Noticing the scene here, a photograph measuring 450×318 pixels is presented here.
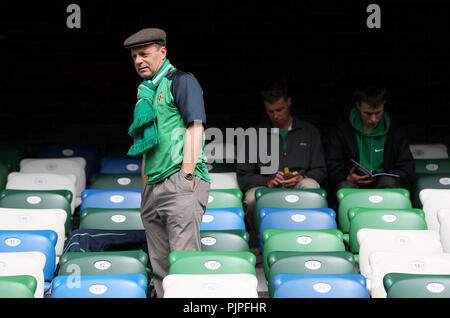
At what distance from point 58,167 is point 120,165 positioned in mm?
533

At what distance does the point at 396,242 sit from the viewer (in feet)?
14.4

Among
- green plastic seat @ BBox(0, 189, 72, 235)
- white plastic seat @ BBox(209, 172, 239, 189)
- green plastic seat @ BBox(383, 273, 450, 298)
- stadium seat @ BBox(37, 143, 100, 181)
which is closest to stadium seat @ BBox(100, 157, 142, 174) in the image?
stadium seat @ BBox(37, 143, 100, 181)

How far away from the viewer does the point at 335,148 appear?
5.93 meters

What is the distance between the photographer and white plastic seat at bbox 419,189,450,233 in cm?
502

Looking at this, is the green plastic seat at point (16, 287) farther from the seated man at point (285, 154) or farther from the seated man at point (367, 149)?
the seated man at point (367, 149)

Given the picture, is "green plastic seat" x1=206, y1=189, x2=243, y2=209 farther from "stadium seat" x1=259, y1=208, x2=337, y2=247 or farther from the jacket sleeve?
the jacket sleeve

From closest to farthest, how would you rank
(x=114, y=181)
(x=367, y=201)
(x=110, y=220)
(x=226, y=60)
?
(x=110, y=220) < (x=367, y=201) < (x=114, y=181) < (x=226, y=60)

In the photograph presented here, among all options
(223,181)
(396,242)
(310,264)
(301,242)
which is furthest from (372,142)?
(310,264)

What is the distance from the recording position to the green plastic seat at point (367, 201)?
5.17 m

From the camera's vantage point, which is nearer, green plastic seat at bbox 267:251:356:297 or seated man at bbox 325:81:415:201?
green plastic seat at bbox 267:251:356:297

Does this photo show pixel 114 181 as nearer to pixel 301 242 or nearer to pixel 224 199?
pixel 224 199

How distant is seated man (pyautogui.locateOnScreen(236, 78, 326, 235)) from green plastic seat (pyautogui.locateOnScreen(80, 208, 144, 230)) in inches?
44.4

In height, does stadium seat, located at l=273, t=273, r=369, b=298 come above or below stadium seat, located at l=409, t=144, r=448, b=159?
below
